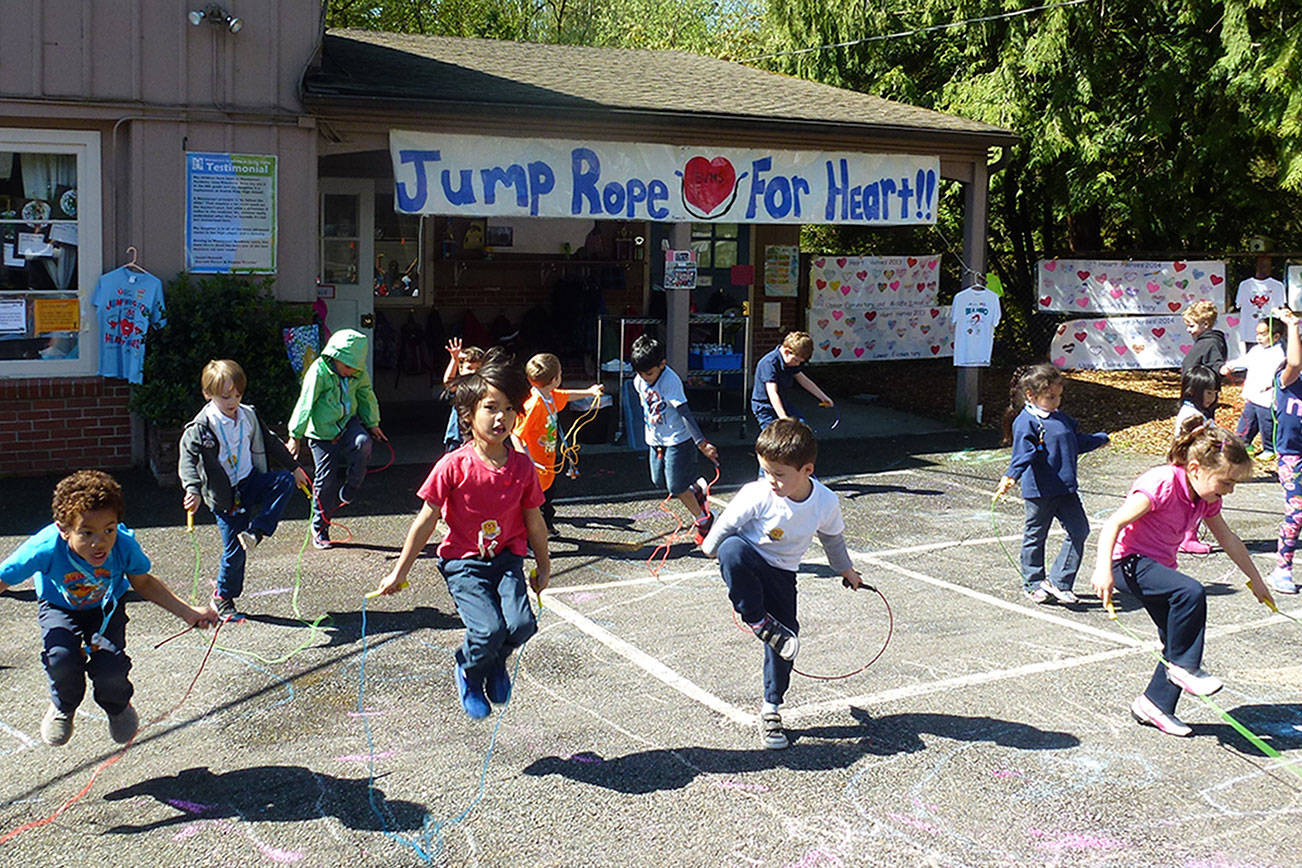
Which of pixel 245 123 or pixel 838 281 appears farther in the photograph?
pixel 838 281

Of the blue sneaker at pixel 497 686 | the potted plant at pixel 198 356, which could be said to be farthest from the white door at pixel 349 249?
the blue sneaker at pixel 497 686

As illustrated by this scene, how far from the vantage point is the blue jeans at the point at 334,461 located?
8.40 m

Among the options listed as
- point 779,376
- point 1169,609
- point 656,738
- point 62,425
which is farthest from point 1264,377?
point 62,425

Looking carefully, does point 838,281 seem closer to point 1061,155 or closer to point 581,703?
point 1061,155

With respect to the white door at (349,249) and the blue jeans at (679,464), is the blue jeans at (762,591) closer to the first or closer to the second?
the blue jeans at (679,464)

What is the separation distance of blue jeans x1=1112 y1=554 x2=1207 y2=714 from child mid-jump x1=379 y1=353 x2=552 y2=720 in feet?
8.41

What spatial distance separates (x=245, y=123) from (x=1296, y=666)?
28.7 ft

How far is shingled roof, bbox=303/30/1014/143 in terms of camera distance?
37.9 feet

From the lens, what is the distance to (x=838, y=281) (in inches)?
627

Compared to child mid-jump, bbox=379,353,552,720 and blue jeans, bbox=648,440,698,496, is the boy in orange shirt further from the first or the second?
child mid-jump, bbox=379,353,552,720

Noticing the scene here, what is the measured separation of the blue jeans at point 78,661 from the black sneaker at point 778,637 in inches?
98.8

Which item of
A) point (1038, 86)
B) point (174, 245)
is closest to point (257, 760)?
point (174, 245)

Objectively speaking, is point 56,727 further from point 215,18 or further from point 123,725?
point 215,18

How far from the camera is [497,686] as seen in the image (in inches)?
208
